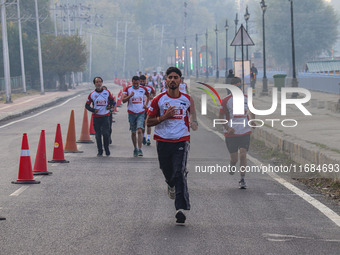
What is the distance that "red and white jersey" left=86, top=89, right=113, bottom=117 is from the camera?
16.9m

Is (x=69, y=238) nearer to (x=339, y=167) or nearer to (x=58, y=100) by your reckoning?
(x=339, y=167)

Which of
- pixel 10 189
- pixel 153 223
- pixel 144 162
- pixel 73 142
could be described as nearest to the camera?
pixel 153 223

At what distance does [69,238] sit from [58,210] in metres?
1.86

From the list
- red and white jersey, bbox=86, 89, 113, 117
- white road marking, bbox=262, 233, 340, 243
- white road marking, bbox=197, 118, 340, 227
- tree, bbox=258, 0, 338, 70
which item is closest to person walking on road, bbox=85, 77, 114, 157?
red and white jersey, bbox=86, 89, 113, 117

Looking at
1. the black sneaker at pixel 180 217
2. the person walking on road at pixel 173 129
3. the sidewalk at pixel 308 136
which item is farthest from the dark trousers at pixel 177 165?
the sidewalk at pixel 308 136

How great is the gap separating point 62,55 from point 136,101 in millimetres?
61139

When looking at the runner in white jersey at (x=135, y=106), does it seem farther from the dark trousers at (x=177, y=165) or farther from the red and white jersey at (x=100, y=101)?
the dark trousers at (x=177, y=165)

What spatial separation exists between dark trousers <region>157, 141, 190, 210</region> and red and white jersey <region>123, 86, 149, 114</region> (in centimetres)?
800

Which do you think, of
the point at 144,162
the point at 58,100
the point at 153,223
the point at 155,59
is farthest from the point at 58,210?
the point at 155,59

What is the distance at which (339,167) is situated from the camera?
12344 millimetres

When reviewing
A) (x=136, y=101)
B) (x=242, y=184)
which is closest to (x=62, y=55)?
(x=136, y=101)

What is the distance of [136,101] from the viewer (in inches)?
680

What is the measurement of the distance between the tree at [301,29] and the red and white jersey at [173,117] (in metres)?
106

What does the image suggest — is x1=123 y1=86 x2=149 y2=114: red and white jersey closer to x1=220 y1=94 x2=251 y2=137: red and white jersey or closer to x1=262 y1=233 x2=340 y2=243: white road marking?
x1=220 y1=94 x2=251 y2=137: red and white jersey
